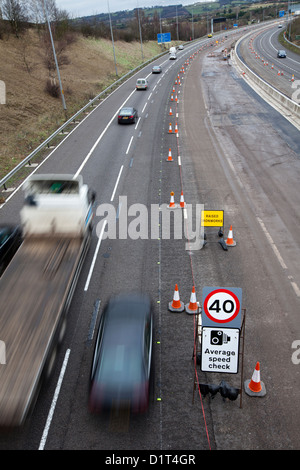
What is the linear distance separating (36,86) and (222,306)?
3767cm

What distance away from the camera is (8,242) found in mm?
11750

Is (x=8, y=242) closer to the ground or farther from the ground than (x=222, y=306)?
closer to the ground

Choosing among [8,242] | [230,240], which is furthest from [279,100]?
[8,242]

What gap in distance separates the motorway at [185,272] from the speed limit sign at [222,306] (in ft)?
5.33

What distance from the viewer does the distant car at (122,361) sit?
6.95 metres

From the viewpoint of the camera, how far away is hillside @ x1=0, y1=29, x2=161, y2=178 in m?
27.2

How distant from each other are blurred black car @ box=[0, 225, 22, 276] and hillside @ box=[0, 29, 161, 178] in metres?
10.4

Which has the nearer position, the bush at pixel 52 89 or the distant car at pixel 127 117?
the distant car at pixel 127 117

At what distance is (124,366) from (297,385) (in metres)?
3.74

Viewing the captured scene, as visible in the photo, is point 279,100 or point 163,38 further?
point 163,38

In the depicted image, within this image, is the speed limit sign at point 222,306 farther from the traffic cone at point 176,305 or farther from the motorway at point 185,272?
the traffic cone at point 176,305

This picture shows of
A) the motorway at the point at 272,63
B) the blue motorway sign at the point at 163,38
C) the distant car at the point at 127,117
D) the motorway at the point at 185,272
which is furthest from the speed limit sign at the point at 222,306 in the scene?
the blue motorway sign at the point at 163,38

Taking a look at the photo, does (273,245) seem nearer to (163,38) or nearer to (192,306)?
(192,306)

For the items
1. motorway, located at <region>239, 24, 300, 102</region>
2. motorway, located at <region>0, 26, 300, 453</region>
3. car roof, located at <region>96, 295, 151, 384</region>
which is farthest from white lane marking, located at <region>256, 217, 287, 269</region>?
motorway, located at <region>239, 24, 300, 102</region>
